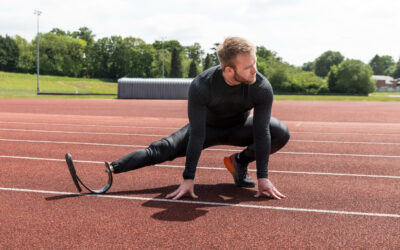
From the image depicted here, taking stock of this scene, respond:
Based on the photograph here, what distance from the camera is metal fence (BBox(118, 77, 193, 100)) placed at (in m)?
40.1

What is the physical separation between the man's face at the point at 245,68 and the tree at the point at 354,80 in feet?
217

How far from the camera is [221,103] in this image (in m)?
3.73

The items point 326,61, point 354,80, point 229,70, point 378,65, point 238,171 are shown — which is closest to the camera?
point 229,70

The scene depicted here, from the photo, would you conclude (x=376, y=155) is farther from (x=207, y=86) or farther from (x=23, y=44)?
(x=23, y=44)

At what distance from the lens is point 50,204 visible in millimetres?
3719

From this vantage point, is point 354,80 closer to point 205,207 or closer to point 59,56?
point 59,56

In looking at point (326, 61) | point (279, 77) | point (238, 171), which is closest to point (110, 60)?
point (279, 77)

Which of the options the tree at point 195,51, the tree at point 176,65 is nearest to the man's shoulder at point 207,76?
the tree at point 176,65

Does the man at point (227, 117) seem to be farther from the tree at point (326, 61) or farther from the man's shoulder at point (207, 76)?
the tree at point (326, 61)

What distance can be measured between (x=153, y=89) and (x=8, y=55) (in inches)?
2477

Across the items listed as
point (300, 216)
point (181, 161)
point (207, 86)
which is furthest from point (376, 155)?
point (207, 86)

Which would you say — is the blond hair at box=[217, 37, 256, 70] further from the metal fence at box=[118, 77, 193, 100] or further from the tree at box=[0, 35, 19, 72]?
the tree at box=[0, 35, 19, 72]

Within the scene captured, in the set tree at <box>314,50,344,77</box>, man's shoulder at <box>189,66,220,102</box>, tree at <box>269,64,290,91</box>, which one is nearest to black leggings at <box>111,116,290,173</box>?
man's shoulder at <box>189,66,220,102</box>

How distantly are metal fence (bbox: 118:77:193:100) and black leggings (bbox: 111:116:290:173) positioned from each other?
3618 centimetres
